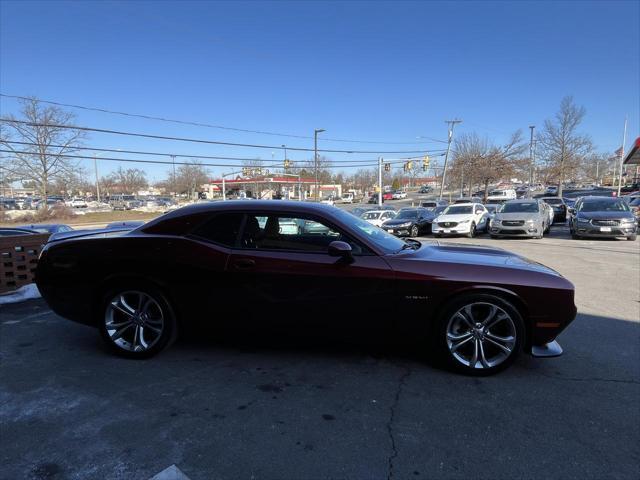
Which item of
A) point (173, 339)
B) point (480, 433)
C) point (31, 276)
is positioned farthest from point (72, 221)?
point (480, 433)

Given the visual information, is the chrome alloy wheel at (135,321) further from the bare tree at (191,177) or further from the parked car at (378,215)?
the bare tree at (191,177)

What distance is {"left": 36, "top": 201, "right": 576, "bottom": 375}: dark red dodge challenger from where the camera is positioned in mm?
3387

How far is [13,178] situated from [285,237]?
4776cm

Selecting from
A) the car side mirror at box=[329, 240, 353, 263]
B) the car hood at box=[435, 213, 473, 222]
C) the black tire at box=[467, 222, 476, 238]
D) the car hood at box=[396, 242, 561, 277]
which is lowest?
the black tire at box=[467, 222, 476, 238]

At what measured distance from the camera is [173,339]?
152 inches

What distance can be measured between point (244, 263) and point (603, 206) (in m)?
17.2

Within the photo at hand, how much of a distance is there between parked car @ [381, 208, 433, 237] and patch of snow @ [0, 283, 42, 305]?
14364mm

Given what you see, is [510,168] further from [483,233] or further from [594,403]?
[594,403]

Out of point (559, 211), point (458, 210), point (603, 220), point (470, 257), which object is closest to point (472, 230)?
point (458, 210)

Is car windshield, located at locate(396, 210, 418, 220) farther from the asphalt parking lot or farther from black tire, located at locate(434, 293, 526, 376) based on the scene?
black tire, located at locate(434, 293, 526, 376)

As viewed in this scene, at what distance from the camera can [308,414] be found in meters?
2.87

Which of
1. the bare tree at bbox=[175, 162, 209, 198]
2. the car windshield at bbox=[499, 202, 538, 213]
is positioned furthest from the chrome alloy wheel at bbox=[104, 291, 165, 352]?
the bare tree at bbox=[175, 162, 209, 198]

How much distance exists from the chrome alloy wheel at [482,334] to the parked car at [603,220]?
47.1 ft

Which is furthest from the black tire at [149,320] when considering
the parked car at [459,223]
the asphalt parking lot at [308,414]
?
the parked car at [459,223]
